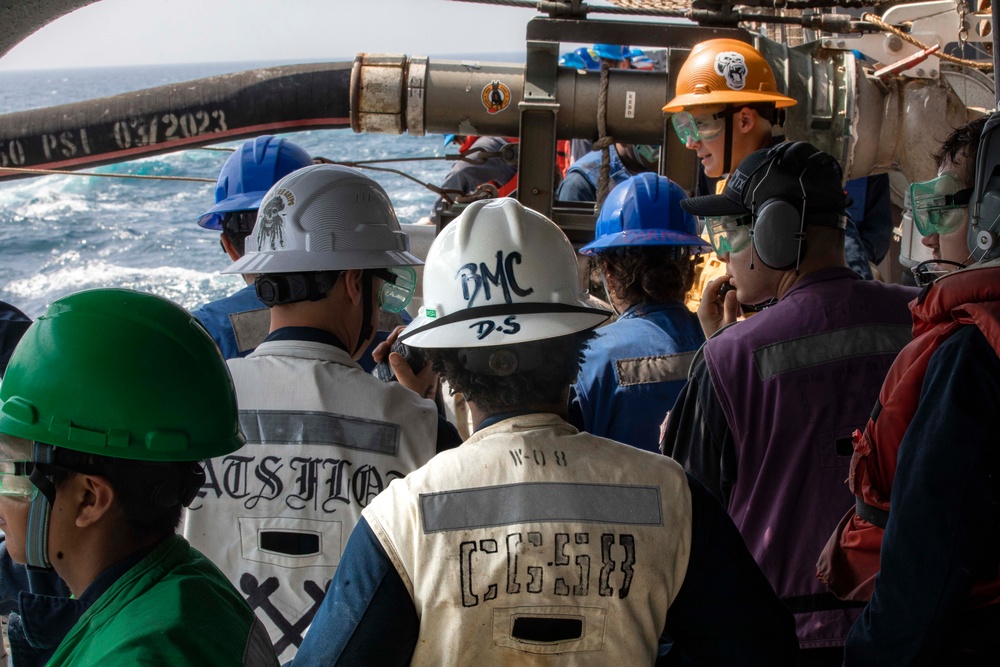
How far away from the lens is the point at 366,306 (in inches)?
102

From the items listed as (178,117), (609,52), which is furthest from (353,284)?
(609,52)

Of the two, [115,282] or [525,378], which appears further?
[115,282]

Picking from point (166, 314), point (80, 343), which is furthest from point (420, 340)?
point (80, 343)

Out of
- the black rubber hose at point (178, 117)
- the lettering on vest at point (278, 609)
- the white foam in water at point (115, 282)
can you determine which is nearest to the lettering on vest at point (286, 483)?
the lettering on vest at point (278, 609)

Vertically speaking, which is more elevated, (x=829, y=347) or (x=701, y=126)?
(x=701, y=126)

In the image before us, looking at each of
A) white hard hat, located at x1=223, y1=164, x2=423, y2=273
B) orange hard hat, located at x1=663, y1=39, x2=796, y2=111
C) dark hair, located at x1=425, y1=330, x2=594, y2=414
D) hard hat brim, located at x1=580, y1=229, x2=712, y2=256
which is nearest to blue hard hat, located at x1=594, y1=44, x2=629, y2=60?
orange hard hat, located at x1=663, y1=39, x2=796, y2=111

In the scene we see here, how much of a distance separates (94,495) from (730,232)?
1.68 metres

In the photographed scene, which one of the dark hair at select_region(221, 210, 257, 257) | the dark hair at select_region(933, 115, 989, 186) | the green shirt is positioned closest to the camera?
the green shirt

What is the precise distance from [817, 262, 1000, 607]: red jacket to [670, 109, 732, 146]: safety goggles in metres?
2.25

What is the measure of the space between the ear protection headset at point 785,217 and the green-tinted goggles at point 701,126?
156cm

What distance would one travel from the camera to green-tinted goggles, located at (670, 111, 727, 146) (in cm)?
409

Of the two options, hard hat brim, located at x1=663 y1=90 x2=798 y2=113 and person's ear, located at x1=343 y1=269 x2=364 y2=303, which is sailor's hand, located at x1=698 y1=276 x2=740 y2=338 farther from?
hard hat brim, located at x1=663 y1=90 x2=798 y2=113

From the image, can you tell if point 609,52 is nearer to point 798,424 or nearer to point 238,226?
point 238,226

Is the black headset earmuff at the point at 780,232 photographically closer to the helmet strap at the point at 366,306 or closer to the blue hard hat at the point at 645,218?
the blue hard hat at the point at 645,218
